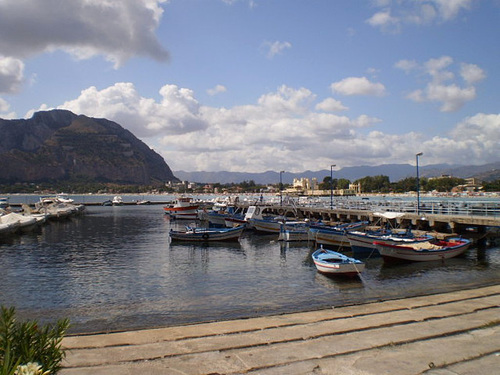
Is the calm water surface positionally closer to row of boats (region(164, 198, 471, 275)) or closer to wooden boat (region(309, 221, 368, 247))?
row of boats (region(164, 198, 471, 275))

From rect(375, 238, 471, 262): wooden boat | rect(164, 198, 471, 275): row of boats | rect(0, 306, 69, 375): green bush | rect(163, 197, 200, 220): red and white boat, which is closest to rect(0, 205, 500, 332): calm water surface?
rect(375, 238, 471, 262): wooden boat

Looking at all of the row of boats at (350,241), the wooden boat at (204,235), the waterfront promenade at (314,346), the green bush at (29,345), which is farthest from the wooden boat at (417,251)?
the green bush at (29,345)

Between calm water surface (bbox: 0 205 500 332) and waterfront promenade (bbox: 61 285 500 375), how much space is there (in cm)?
392

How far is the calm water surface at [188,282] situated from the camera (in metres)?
17.3

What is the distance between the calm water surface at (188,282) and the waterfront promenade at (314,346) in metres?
3.92

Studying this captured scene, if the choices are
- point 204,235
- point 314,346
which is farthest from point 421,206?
point 314,346

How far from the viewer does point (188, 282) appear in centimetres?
2352

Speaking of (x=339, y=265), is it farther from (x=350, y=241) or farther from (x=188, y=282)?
(x=188, y=282)

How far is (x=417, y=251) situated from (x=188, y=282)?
17.0 meters

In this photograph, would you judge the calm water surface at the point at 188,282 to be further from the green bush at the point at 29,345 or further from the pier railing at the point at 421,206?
the pier railing at the point at 421,206

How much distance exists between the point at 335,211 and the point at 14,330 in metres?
54.0

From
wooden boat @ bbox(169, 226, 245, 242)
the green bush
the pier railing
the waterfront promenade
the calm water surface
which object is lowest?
the calm water surface

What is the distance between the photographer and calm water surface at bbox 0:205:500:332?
56.7ft

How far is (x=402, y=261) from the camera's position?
1118 inches
